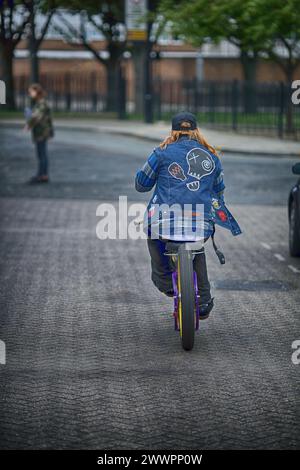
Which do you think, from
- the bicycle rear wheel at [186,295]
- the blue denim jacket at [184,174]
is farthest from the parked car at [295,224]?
the bicycle rear wheel at [186,295]

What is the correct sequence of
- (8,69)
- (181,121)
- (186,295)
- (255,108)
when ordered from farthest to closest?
(8,69) → (255,108) → (181,121) → (186,295)

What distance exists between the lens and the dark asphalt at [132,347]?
6.58 metres

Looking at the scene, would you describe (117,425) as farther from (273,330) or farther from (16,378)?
(273,330)

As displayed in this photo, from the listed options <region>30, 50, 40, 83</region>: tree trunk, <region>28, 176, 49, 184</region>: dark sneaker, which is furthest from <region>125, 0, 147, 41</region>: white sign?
<region>28, 176, 49, 184</region>: dark sneaker

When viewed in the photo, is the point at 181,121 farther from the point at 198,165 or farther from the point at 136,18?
the point at 136,18

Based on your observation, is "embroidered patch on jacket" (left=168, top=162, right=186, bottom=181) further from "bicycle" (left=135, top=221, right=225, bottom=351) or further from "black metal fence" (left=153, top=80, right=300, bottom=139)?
"black metal fence" (left=153, top=80, right=300, bottom=139)

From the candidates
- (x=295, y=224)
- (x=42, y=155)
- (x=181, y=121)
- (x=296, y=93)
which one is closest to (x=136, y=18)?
(x=296, y=93)

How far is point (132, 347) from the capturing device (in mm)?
8719

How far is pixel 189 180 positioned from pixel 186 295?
93 cm

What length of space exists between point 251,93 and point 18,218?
24.4 m

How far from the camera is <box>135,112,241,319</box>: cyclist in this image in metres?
8.72

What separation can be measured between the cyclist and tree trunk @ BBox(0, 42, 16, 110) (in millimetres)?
41333

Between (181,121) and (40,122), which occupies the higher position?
(181,121)
